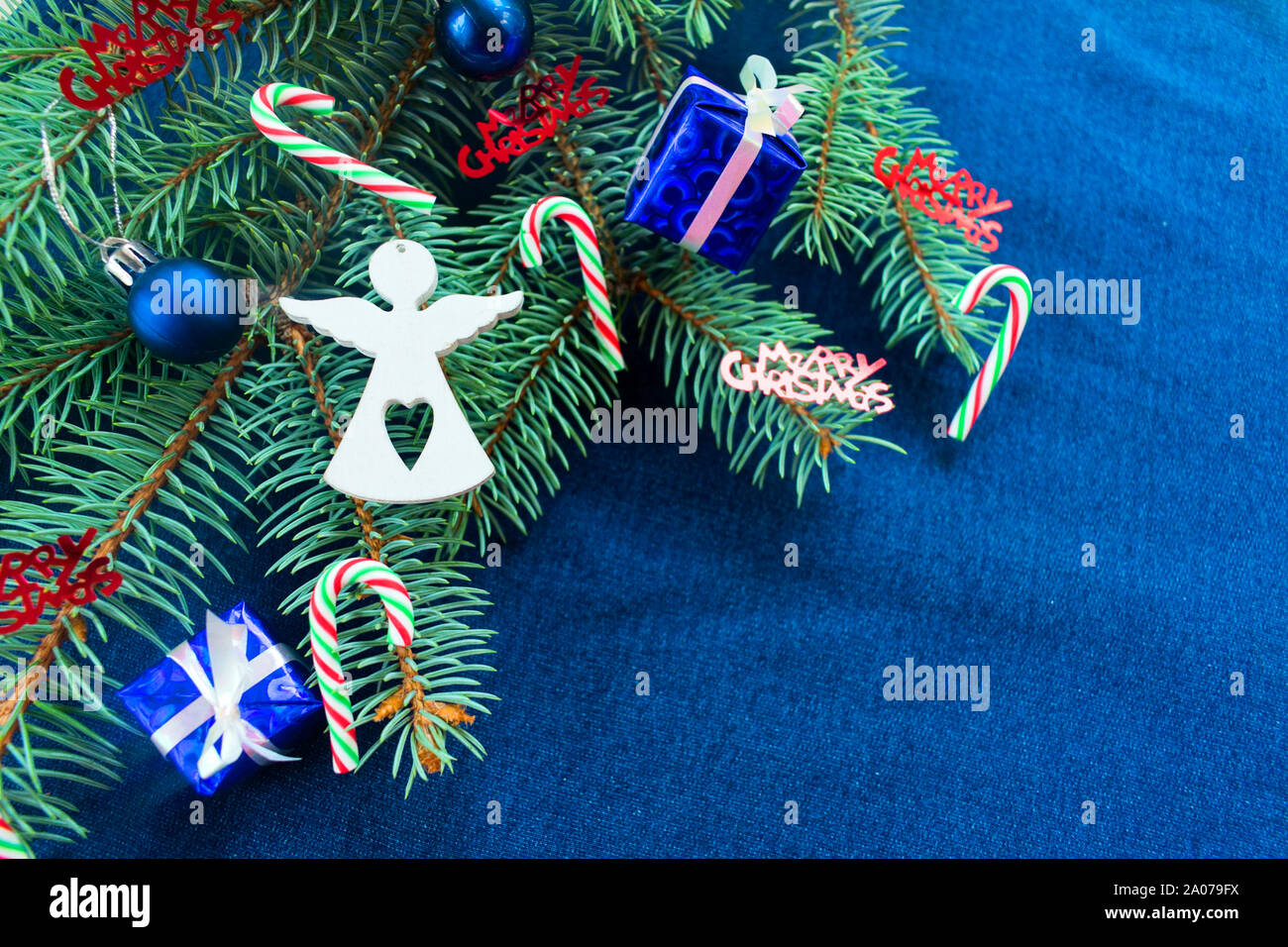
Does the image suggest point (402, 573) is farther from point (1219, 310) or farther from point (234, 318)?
point (1219, 310)

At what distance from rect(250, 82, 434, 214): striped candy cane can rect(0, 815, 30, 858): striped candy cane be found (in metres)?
0.46

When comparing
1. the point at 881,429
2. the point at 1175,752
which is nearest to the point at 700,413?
the point at 881,429

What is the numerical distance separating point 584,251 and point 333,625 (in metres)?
0.32

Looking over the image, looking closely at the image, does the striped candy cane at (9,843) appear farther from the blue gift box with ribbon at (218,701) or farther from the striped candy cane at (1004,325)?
the striped candy cane at (1004,325)

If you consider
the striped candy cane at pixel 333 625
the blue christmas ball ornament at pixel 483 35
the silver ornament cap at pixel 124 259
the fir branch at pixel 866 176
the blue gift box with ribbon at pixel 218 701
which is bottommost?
the blue gift box with ribbon at pixel 218 701

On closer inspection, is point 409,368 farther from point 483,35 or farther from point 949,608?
point 949,608

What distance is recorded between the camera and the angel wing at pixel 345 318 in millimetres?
620

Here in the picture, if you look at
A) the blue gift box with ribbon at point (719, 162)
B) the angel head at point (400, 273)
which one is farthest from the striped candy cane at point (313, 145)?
the blue gift box with ribbon at point (719, 162)

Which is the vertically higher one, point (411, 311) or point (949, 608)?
point (411, 311)

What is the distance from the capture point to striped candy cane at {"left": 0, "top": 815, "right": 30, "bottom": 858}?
57 centimetres

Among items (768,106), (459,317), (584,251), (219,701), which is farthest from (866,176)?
(219,701)

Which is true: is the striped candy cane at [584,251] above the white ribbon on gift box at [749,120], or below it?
below

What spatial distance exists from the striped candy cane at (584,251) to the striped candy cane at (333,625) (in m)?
0.23

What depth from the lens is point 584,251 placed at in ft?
2.24
